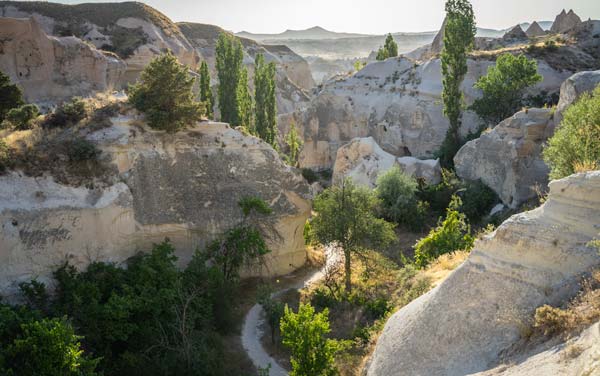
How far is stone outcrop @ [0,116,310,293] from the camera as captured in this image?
17562mm

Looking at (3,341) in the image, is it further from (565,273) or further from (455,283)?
(565,273)

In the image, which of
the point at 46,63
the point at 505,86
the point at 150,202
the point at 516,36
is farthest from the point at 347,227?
the point at 516,36

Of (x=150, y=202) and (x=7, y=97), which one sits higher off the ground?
(x=7, y=97)

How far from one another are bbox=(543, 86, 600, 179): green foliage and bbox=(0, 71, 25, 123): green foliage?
70.3 ft

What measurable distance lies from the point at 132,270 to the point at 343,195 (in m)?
9.38

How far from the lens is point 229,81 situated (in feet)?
130

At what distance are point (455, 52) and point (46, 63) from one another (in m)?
29.0

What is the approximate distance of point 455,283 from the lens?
12016 mm

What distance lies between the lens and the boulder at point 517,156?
2688 cm

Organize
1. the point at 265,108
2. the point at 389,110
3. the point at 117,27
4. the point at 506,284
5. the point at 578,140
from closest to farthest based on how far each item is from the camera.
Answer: the point at 506,284 < the point at 578,140 < the point at 265,108 < the point at 389,110 < the point at 117,27

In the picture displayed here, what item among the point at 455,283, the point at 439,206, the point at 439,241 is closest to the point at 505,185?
the point at 439,206

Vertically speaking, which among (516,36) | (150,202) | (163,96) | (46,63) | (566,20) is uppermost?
(566,20)

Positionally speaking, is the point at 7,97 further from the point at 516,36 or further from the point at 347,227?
the point at 516,36

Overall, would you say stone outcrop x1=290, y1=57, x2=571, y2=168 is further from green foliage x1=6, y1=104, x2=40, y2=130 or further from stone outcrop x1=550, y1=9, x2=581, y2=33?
stone outcrop x1=550, y1=9, x2=581, y2=33
